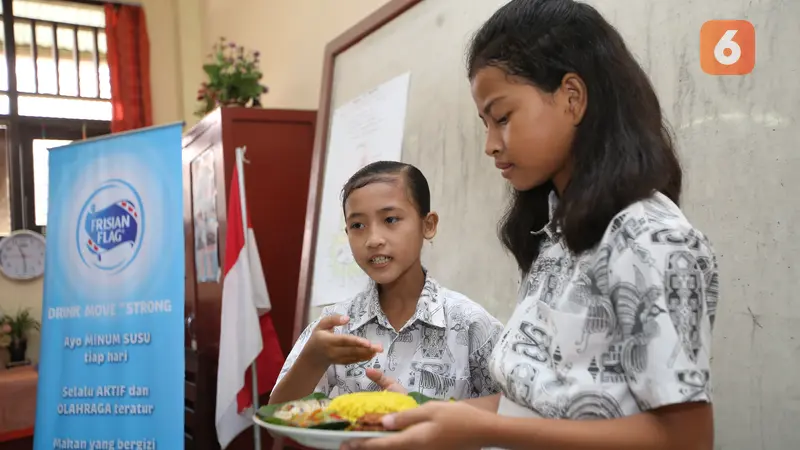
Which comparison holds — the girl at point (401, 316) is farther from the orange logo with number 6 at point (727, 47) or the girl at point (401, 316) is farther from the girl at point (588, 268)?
the orange logo with number 6 at point (727, 47)

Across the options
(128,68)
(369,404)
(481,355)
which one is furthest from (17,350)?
(369,404)

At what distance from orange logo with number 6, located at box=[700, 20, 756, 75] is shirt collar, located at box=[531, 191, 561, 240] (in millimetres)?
622

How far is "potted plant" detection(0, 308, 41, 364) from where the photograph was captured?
5520 millimetres

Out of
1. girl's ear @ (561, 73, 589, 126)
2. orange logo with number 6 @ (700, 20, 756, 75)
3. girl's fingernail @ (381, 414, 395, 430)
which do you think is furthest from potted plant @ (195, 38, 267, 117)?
girl's fingernail @ (381, 414, 395, 430)

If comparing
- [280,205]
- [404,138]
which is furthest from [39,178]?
[404,138]

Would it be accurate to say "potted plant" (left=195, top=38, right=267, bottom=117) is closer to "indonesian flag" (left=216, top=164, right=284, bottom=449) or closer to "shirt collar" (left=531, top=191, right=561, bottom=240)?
"indonesian flag" (left=216, top=164, right=284, bottom=449)

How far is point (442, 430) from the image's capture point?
77 cm

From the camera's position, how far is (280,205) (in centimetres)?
376

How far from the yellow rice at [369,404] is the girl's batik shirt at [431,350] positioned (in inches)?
11.4

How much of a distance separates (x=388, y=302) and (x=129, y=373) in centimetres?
197

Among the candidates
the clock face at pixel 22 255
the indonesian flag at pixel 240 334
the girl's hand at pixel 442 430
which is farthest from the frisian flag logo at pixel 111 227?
the clock face at pixel 22 255

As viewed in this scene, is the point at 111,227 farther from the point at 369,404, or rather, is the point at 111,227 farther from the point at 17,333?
the point at 17,333

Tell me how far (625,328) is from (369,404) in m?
0.41

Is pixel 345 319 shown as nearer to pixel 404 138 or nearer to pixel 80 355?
pixel 404 138
